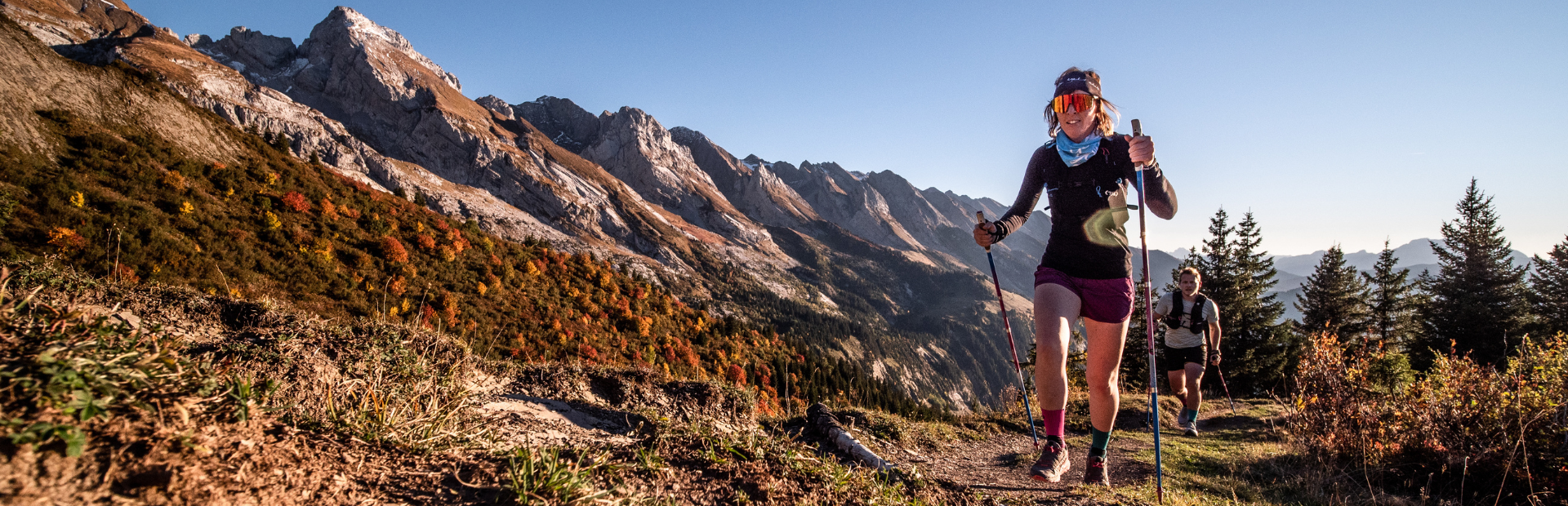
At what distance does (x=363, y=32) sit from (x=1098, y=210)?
20819 cm

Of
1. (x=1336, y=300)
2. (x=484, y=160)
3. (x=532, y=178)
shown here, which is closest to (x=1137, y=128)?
(x=1336, y=300)

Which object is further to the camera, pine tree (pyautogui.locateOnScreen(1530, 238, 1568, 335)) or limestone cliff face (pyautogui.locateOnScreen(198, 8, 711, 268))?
limestone cliff face (pyautogui.locateOnScreen(198, 8, 711, 268))

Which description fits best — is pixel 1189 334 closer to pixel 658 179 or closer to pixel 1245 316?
pixel 1245 316

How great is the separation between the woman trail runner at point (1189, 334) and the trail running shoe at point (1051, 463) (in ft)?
16.2

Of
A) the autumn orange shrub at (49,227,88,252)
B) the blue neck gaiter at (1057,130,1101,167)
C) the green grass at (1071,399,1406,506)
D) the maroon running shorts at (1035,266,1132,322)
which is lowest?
the autumn orange shrub at (49,227,88,252)

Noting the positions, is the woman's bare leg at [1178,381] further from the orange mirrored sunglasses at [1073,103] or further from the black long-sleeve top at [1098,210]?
the orange mirrored sunglasses at [1073,103]

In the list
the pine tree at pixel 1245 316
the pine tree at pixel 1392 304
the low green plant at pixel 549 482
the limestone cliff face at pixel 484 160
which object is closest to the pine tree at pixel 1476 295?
the pine tree at pixel 1392 304

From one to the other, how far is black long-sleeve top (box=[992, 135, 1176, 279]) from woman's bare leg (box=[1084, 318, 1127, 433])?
35 cm

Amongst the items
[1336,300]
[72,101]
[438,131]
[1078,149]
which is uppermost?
[438,131]

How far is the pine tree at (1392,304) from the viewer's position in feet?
97.4

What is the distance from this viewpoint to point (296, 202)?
886 inches

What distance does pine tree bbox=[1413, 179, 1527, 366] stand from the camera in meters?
26.8

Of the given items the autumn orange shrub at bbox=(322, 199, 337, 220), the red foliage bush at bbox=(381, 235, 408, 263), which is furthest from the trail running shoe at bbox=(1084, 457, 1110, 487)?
the autumn orange shrub at bbox=(322, 199, 337, 220)

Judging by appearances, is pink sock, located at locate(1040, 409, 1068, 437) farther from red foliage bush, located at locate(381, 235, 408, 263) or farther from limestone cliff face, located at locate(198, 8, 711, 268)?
limestone cliff face, located at locate(198, 8, 711, 268)
